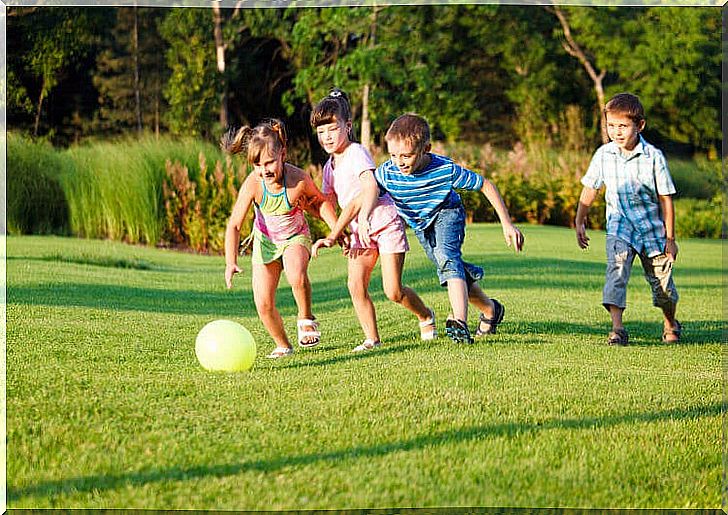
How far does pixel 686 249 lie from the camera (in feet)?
52.6

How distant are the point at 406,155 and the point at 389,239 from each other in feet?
1.72

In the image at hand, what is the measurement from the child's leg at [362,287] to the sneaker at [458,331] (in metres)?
0.45

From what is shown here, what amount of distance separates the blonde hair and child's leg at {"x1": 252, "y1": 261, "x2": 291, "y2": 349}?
0.65 m

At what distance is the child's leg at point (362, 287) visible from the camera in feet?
19.8

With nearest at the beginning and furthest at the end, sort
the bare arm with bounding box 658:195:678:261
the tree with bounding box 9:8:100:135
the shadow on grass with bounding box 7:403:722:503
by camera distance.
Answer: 1. the shadow on grass with bounding box 7:403:722:503
2. the bare arm with bounding box 658:195:678:261
3. the tree with bounding box 9:8:100:135

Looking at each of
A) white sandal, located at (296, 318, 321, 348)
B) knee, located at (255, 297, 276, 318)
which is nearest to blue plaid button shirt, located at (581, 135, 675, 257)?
white sandal, located at (296, 318, 321, 348)

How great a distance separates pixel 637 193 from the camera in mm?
6562

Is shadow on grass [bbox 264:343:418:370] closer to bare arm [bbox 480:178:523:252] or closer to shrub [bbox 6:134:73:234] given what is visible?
bare arm [bbox 480:178:523:252]

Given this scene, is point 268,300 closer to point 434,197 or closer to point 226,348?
point 226,348

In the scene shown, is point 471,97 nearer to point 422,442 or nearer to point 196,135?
point 196,135

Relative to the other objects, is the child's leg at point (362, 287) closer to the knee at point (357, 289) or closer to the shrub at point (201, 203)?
the knee at point (357, 289)

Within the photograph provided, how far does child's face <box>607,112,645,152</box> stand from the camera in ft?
20.8

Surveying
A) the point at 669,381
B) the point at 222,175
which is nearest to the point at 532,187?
the point at 222,175

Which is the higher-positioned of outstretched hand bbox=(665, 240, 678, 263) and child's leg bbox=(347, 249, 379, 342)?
outstretched hand bbox=(665, 240, 678, 263)
